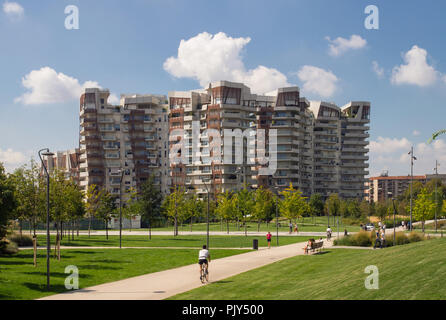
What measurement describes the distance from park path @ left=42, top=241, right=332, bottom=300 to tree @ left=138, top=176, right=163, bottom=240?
103 feet

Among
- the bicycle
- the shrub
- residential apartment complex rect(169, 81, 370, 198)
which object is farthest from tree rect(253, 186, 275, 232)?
the bicycle

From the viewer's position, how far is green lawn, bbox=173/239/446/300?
17125mm

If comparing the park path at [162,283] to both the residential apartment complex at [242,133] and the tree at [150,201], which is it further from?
the residential apartment complex at [242,133]

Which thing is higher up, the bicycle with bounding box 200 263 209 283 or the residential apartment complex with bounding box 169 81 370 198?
the residential apartment complex with bounding box 169 81 370 198

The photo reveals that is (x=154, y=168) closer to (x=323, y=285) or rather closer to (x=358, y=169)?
(x=358, y=169)

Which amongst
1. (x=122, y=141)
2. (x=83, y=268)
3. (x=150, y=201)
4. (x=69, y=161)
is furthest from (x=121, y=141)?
(x=83, y=268)

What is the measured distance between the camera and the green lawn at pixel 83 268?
21223 millimetres

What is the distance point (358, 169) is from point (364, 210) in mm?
54106

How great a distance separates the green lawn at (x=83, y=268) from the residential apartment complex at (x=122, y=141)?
96837mm

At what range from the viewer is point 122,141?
135250 millimetres

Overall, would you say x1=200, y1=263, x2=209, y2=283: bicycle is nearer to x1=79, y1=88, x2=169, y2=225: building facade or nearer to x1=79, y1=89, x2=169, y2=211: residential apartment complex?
x1=79, y1=88, x2=169, y2=225: building facade

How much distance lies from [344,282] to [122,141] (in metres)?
120

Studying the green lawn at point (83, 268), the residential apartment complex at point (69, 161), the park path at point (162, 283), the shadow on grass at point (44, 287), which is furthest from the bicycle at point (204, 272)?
the residential apartment complex at point (69, 161)
